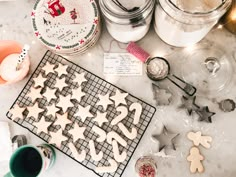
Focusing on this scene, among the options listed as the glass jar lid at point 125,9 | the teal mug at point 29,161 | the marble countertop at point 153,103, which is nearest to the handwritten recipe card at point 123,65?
the marble countertop at point 153,103

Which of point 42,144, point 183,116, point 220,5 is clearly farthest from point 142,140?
point 220,5

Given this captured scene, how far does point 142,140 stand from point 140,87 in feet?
0.38

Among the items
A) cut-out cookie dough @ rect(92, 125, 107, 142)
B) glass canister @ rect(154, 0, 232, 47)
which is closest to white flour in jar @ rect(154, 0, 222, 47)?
glass canister @ rect(154, 0, 232, 47)

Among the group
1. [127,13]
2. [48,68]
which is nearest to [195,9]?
[127,13]

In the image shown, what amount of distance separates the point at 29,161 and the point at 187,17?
1.38ft

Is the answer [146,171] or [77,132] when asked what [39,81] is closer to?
[77,132]

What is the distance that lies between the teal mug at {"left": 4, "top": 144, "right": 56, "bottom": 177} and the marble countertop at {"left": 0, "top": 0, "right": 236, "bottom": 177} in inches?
2.4

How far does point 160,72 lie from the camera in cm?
82

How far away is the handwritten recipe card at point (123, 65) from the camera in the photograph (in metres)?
0.84

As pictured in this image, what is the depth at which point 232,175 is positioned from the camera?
0.80m

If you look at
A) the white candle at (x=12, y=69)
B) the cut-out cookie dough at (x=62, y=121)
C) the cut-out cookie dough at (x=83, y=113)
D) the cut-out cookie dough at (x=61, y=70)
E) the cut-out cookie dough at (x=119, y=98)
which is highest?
the white candle at (x=12, y=69)

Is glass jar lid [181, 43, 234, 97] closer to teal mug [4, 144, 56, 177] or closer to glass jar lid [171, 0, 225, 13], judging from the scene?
glass jar lid [171, 0, 225, 13]

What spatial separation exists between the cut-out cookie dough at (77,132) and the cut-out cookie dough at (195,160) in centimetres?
23

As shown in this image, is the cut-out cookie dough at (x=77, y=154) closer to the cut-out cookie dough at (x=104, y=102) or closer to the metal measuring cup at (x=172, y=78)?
the cut-out cookie dough at (x=104, y=102)
